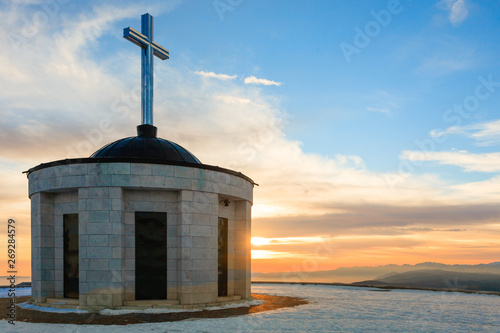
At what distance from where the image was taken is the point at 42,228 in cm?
2381

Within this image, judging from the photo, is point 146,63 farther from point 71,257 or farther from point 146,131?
point 71,257

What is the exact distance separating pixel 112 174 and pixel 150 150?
156 inches

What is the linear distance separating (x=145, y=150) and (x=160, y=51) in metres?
8.32

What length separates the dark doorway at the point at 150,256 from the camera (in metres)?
22.2

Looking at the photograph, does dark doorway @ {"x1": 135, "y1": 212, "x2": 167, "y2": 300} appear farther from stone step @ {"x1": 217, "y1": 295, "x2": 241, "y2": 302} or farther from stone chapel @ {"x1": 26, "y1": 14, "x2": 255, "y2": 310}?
stone step @ {"x1": 217, "y1": 295, "x2": 241, "y2": 302}

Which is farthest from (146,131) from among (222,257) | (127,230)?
(222,257)

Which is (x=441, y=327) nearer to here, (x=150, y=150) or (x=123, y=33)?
(x=150, y=150)

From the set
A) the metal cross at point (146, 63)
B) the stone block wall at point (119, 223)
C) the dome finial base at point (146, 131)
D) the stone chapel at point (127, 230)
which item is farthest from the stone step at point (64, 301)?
the metal cross at point (146, 63)

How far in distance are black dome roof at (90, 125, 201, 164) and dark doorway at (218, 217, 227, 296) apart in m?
4.45

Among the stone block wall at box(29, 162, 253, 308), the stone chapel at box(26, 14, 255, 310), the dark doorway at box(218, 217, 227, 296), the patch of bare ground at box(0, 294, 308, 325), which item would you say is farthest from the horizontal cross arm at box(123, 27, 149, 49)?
the patch of bare ground at box(0, 294, 308, 325)

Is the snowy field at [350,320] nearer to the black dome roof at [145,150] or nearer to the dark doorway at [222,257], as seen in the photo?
the dark doorway at [222,257]

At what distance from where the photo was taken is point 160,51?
2984 cm

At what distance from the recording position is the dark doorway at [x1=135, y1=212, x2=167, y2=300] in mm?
22163

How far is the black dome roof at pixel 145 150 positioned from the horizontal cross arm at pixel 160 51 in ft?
19.6
